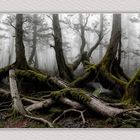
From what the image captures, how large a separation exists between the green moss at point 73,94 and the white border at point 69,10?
0.32 meters

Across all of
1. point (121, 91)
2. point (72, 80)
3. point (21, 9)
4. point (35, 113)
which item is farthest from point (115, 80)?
point (21, 9)

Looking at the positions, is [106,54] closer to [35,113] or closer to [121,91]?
[121,91]

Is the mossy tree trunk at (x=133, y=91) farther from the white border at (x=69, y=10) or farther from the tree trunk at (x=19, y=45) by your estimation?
the tree trunk at (x=19, y=45)

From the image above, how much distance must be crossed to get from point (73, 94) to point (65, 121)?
0.92 ft

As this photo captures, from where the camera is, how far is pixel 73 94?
15.3 ft

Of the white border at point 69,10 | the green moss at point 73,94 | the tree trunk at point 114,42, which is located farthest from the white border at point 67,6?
the green moss at point 73,94

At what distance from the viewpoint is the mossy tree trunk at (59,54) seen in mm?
4645

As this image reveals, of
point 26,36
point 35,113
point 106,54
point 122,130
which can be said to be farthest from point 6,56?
point 122,130

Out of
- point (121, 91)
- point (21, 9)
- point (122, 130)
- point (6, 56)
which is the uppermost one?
point (21, 9)

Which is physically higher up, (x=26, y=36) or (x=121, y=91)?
(x=26, y=36)

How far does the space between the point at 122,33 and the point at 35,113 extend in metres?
1.18

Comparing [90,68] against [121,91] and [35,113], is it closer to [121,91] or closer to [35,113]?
[121,91]

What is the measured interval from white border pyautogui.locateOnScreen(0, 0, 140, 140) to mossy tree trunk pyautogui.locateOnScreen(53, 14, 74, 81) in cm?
14

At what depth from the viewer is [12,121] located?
464 centimetres
